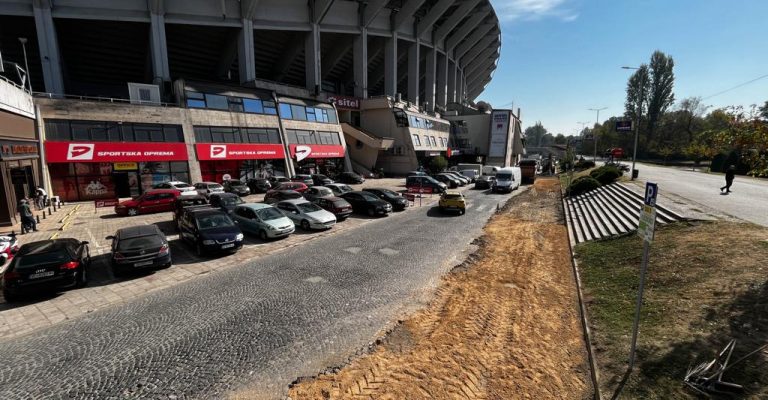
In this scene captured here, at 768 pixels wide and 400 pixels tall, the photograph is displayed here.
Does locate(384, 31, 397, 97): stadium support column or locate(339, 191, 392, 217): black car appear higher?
locate(384, 31, 397, 97): stadium support column

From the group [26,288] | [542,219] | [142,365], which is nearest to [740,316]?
[142,365]

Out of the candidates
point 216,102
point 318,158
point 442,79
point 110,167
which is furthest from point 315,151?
point 442,79

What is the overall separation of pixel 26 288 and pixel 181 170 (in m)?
21.8

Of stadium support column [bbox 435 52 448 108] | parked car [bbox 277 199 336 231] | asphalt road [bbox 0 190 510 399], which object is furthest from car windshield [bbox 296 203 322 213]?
stadium support column [bbox 435 52 448 108]

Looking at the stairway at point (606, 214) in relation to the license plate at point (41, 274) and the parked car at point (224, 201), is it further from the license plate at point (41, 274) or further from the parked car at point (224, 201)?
the license plate at point (41, 274)

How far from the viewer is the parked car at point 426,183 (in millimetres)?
32406

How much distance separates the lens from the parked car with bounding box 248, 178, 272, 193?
3055cm

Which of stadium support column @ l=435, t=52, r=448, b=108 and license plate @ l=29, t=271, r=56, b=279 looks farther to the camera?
stadium support column @ l=435, t=52, r=448, b=108

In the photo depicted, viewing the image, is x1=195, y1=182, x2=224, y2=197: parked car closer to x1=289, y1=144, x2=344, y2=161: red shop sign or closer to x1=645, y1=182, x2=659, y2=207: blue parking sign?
x1=289, y1=144, x2=344, y2=161: red shop sign

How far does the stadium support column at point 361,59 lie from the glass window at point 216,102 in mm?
22504

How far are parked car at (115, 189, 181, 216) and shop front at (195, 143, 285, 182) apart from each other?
27.6 feet

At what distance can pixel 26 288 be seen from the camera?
29.2ft

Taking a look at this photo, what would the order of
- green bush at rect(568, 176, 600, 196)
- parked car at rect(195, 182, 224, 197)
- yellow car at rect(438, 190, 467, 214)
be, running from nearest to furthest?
yellow car at rect(438, 190, 467, 214)
parked car at rect(195, 182, 224, 197)
green bush at rect(568, 176, 600, 196)

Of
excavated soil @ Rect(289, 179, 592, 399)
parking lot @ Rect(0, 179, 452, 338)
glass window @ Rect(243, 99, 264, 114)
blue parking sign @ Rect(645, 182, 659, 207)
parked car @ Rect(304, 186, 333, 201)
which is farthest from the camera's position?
glass window @ Rect(243, 99, 264, 114)
